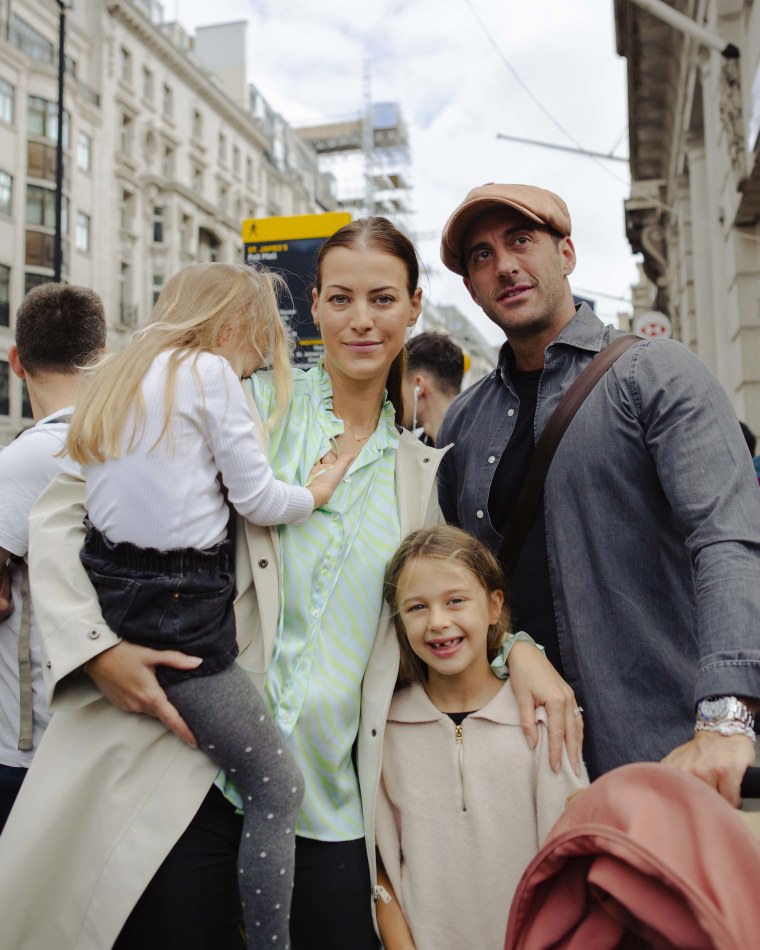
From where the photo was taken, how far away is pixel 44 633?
1800mm

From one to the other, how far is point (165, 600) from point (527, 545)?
1074 millimetres

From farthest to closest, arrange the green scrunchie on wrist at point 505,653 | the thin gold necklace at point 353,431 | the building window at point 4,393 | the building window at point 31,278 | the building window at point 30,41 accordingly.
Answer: the building window at point 31,278 < the building window at point 30,41 < the building window at point 4,393 < the thin gold necklace at point 353,431 < the green scrunchie on wrist at point 505,653

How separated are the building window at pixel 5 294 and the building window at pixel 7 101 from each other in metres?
5.66

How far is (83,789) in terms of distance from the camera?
176 cm

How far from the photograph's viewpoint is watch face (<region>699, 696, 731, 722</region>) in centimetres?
156

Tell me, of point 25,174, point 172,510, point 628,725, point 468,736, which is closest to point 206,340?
point 172,510

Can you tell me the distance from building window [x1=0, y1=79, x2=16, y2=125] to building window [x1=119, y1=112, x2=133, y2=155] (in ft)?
28.1

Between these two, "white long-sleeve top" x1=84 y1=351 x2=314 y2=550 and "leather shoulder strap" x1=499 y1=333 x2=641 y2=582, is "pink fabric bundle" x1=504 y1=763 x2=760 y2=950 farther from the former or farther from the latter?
"leather shoulder strap" x1=499 y1=333 x2=641 y2=582

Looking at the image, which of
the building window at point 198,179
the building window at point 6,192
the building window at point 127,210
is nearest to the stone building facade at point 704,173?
the building window at point 6,192

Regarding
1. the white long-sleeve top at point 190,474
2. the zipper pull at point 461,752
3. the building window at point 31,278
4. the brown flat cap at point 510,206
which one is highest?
the building window at point 31,278

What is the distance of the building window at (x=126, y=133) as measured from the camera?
41.2 metres

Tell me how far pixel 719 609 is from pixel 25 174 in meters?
36.7

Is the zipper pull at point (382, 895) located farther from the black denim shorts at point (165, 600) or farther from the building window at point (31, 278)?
the building window at point (31, 278)

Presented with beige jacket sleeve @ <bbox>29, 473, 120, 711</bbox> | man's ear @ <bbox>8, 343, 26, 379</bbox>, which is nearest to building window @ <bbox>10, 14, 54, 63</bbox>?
man's ear @ <bbox>8, 343, 26, 379</bbox>
